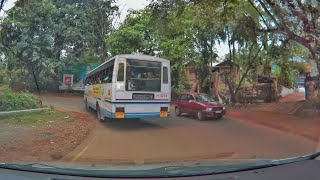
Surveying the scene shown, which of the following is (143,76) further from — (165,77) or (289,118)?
(289,118)

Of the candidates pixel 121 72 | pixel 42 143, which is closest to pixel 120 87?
pixel 121 72

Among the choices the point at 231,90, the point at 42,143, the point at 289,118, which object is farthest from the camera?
the point at 231,90

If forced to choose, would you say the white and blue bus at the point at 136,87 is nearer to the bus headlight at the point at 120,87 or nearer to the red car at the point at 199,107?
the bus headlight at the point at 120,87

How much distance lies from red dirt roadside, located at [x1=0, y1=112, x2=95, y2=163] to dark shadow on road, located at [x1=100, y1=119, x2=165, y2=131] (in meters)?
1.27

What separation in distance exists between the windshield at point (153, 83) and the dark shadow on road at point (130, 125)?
4 centimetres

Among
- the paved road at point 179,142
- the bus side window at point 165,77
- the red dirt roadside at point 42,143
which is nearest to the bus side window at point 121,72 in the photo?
the bus side window at point 165,77

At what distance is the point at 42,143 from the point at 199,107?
970 cm

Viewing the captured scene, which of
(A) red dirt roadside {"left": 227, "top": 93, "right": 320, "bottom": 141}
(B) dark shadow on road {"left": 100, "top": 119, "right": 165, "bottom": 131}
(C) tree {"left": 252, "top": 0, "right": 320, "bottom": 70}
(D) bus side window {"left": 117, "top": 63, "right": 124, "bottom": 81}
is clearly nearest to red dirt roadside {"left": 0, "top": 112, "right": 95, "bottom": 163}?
(B) dark shadow on road {"left": 100, "top": 119, "right": 165, "bottom": 131}

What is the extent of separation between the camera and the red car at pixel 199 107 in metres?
17.9

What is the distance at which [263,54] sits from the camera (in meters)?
26.8

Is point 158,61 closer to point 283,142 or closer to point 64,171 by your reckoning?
point 283,142

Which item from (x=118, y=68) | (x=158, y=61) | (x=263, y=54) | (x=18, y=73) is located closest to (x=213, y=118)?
(x=158, y=61)

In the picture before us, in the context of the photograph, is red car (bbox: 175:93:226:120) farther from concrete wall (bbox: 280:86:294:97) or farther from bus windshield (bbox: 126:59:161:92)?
concrete wall (bbox: 280:86:294:97)

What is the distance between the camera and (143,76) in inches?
559
